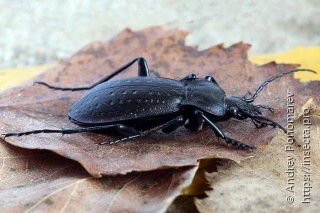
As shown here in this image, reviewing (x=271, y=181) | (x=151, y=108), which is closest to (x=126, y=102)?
(x=151, y=108)

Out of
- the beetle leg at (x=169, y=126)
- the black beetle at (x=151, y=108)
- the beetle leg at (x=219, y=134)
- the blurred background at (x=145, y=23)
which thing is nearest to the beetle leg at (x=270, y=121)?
the black beetle at (x=151, y=108)

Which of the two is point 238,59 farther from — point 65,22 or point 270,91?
point 65,22

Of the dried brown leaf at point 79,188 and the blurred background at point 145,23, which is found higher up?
the blurred background at point 145,23

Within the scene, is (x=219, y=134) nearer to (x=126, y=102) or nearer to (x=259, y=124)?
(x=259, y=124)

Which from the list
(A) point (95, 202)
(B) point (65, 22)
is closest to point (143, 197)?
(A) point (95, 202)

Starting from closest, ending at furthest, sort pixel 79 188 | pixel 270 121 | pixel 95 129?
pixel 79 188 → pixel 270 121 → pixel 95 129

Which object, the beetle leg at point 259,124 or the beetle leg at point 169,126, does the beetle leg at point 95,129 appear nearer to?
the beetle leg at point 169,126
